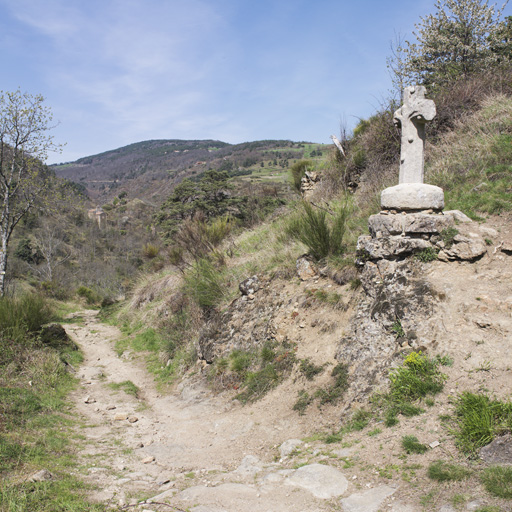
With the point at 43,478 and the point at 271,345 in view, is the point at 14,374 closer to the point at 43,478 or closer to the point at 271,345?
the point at 43,478

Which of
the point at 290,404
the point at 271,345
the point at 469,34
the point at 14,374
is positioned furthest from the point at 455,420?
the point at 469,34

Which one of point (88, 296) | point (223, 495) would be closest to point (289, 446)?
point (223, 495)

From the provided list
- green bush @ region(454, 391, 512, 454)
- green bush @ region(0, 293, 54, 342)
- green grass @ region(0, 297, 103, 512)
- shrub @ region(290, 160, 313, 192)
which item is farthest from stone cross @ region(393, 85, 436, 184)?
shrub @ region(290, 160, 313, 192)

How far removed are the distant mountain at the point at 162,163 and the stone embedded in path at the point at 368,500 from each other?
56.7 meters

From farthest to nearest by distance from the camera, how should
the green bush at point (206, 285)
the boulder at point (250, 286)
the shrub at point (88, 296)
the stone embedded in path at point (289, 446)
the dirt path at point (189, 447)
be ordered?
the shrub at point (88, 296), the green bush at point (206, 285), the boulder at point (250, 286), the stone embedded in path at point (289, 446), the dirt path at point (189, 447)

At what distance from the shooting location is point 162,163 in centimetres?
12431

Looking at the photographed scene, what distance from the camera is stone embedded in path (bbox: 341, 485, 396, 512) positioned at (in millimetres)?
2533

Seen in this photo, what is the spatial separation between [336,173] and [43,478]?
1081cm

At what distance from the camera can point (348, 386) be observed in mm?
4391

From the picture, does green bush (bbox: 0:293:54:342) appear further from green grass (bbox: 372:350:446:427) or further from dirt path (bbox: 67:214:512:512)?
green grass (bbox: 372:350:446:427)

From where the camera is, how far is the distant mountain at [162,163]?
7844cm

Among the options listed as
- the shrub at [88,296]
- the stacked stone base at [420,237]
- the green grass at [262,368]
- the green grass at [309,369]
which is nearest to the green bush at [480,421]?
the green grass at [309,369]

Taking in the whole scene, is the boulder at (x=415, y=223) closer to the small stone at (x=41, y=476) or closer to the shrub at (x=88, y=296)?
the small stone at (x=41, y=476)

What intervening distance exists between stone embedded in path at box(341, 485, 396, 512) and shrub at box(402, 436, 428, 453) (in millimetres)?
459
